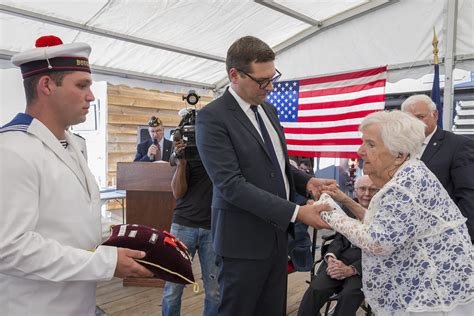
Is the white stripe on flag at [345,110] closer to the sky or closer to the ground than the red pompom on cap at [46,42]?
closer to the sky

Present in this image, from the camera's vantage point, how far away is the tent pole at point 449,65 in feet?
12.9

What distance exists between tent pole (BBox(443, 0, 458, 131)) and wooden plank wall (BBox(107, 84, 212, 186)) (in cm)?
387

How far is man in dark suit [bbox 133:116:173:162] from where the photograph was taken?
4.03 meters

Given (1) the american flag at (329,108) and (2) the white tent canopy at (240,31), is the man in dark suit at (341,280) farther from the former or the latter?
(2) the white tent canopy at (240,31)

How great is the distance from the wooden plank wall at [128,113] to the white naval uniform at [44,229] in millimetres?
4963

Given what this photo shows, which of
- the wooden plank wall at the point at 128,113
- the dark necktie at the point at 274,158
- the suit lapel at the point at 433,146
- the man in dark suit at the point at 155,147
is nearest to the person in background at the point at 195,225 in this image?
the dark necktie at the point at 274,158

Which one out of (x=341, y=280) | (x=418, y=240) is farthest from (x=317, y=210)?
(x=341, y=280)

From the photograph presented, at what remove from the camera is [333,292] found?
2637 mm

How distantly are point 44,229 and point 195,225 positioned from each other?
1259 millimetres

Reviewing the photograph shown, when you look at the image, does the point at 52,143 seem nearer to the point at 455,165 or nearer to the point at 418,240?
the point at 418,240

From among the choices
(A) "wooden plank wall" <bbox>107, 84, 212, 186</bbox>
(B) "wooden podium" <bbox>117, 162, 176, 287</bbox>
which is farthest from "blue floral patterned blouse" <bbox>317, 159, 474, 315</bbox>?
(A) "wooden plank wall" <bbox>107, 84, 212, 186</bbox>

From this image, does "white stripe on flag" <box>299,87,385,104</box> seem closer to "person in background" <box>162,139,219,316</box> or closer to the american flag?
the american flag

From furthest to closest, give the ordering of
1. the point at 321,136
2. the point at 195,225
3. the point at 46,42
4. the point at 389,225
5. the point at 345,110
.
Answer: the point at 321,136, the point at 345,110, the point at 195,225, the point at 389,225, the point at 46,42

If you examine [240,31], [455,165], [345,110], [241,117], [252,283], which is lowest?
[252,283]
